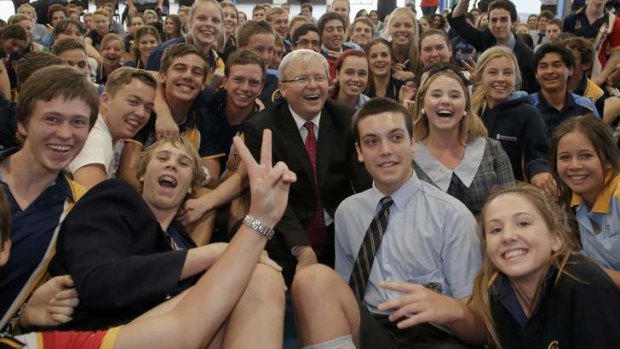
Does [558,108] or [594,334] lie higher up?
[558,108]

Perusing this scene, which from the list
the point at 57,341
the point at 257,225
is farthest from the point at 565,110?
the point at 57,341

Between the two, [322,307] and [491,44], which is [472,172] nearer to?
[322,307]

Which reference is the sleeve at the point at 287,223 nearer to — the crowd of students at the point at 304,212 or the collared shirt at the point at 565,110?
the crowd of students at the point at 304,212

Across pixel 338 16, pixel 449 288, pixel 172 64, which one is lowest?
pixel 449 288

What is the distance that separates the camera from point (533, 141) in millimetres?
3344

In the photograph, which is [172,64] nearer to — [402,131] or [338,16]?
[402,131]

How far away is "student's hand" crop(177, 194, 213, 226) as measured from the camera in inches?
105

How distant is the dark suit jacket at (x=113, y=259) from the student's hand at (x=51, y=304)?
0.04 m

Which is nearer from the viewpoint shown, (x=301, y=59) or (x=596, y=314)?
(x=596, y=314)

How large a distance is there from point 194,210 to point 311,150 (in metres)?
0.60

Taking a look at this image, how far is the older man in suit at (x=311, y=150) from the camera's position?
9.51 ft

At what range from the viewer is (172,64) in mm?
3367

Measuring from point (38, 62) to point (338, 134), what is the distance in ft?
4.68

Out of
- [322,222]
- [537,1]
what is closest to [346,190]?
[322,222]
